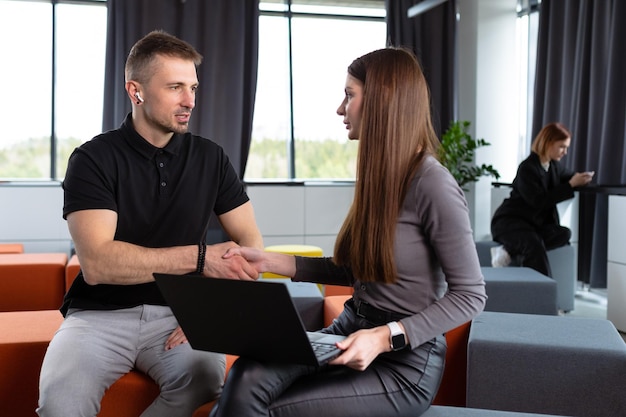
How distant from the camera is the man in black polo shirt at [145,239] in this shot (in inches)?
84.0

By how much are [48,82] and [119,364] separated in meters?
5.86

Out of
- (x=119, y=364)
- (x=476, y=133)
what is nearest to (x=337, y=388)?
(x=119, y=364)

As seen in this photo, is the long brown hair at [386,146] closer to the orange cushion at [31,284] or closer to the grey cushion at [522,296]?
the grey cushion at [522,296]

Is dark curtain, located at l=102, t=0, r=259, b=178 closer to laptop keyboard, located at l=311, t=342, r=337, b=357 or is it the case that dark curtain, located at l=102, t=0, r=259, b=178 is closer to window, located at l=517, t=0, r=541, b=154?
window, located at l=517, t=0, r=541, b=154

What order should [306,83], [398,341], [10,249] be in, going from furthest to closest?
[306,83], [10,249], [398,341]

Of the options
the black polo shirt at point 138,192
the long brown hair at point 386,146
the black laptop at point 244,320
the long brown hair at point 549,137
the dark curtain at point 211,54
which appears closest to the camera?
the black laptop at point 244,320

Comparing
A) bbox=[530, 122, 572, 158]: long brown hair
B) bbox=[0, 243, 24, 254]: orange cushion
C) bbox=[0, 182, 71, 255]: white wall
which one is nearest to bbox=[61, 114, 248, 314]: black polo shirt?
bbox=[0, 243, 24, 254]: orange cushion

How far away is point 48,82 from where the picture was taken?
24.4 feet

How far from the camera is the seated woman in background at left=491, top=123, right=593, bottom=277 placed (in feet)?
18.0

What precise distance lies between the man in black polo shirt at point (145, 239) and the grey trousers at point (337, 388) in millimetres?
402

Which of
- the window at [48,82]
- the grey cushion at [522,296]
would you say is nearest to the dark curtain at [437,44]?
the window at [48,82]

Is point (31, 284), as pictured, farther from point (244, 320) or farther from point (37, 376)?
point (244, 320)

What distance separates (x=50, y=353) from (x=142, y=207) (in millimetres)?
523

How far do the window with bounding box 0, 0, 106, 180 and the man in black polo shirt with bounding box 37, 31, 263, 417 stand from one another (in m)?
5.27
